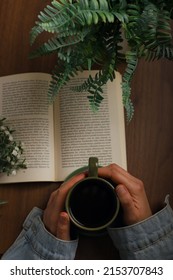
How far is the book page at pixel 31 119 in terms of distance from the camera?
2.54ft

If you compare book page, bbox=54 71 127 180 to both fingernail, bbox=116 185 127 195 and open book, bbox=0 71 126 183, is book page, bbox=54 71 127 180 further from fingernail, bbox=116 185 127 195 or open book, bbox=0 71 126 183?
fingernail, bbox=116 185 127 195

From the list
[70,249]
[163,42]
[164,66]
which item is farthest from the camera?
[164,66]

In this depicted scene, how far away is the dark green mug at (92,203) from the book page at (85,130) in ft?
0.36

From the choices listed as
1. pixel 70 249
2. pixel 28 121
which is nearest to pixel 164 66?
pixel 28 121

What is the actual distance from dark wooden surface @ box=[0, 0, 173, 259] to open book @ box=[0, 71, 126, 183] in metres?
0.03

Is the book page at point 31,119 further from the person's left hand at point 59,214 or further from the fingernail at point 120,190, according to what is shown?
the fingernail at point 120,190

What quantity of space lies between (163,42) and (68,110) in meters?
0.29

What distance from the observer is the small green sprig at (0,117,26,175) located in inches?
29.3

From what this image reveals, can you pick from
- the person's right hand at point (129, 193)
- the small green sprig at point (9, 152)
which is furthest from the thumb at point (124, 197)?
the small green sprig at point (9, 152)

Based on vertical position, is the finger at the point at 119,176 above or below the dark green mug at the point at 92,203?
above

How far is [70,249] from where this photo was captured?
2.30 ft

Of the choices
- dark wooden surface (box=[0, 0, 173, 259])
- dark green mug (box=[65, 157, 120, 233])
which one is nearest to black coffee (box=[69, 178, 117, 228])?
dark green mug (box=[65, 157, 120, 233])
